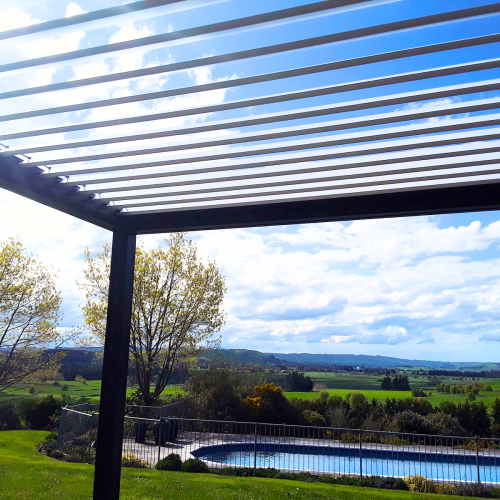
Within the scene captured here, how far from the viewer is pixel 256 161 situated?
3107mm

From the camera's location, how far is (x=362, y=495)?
7863 mm

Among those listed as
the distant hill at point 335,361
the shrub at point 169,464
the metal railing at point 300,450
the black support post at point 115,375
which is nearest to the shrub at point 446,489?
the metal railing at point 300,450

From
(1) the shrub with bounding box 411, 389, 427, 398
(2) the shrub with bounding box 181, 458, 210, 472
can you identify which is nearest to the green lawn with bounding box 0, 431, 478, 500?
(2) the shrub with bounding box 181, 458, 210, 472

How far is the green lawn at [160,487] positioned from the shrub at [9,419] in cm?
349

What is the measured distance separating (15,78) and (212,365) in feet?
48.3

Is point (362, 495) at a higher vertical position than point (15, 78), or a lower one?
lower

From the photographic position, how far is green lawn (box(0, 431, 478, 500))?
746cm

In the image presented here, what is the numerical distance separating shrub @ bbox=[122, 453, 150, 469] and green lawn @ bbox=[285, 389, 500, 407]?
24.1ft

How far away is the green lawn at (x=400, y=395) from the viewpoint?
1599cm

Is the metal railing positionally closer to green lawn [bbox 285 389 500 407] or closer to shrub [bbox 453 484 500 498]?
shrub [bbox 453 484 500 498]

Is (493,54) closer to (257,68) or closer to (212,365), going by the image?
(257,68)

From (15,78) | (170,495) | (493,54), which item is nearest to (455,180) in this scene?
(493,54)

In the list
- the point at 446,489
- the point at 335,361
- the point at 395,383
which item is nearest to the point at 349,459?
the point at 446,489

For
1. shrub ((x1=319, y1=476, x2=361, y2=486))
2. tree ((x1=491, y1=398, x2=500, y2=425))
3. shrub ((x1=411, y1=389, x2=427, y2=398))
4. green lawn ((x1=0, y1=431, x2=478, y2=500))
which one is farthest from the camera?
shrub ((x1=411, y1=389, x2=427, y2=398))
